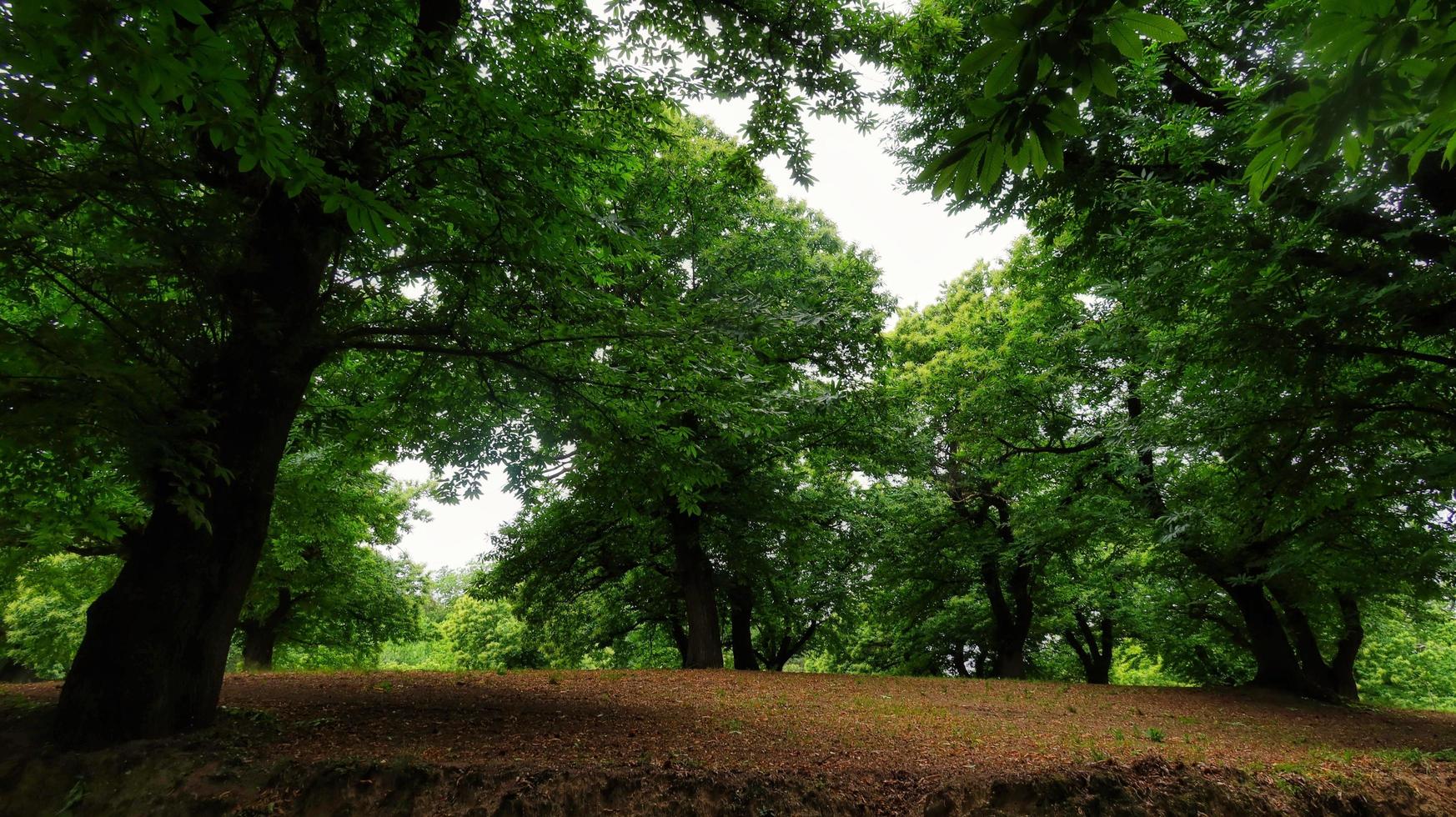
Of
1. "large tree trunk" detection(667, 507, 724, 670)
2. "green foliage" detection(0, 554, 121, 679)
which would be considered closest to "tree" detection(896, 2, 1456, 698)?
"large tree trunk" detection(667, 507, 724, 670)

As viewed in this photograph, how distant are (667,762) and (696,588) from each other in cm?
783

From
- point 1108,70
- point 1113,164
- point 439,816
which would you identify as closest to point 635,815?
point 439,816

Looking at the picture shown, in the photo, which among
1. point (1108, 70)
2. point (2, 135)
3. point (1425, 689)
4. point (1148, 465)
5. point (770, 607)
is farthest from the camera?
point (1425, 689)

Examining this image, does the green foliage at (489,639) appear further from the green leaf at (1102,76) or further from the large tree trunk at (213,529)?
the green leaf at (1102,76)

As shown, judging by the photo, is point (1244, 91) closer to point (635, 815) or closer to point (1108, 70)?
point (1108, 70)

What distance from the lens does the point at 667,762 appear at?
452 cm

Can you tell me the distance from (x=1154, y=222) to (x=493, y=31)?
21.1ft

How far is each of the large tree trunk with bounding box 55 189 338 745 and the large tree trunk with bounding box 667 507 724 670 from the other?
25.6 feet

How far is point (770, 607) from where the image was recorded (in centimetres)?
1529

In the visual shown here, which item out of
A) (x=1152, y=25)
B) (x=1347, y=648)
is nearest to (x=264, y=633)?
(x=1152, y=25)

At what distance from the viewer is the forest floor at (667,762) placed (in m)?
3.99

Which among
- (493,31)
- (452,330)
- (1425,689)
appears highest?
(493,31)

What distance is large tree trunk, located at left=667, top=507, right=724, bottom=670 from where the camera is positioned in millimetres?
12055

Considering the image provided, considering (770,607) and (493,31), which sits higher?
(493,31)
